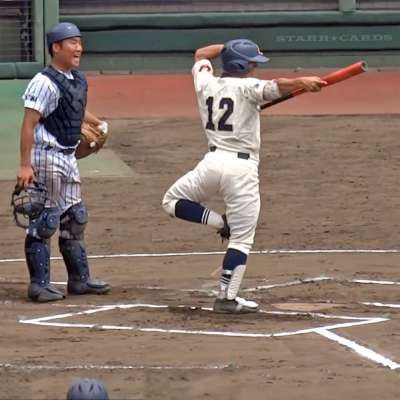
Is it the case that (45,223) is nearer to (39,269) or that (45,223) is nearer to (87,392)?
(39,269)

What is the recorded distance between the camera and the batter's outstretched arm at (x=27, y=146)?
8.86m

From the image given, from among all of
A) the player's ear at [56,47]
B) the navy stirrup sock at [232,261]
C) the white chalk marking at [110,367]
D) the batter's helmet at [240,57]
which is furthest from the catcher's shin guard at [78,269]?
the white chalk marking at [110,367]

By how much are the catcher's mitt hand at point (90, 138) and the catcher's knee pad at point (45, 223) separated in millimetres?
677

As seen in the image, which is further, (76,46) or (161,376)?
(76,46)

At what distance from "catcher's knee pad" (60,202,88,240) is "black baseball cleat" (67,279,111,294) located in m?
0.32

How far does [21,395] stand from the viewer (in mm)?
6426

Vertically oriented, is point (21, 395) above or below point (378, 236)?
above

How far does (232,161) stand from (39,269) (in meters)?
1.58

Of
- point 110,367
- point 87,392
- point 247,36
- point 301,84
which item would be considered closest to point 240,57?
point 301,84

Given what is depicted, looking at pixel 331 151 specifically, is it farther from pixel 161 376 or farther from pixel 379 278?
pixel 161 376

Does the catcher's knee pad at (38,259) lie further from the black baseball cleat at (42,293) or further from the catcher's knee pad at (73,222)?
the catcher's knee pad at (73,222)

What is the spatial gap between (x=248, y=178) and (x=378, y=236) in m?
3.85

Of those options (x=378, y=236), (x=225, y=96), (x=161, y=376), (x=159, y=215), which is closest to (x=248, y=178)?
(x=225, y=96)

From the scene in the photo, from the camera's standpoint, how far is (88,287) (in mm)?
9523
